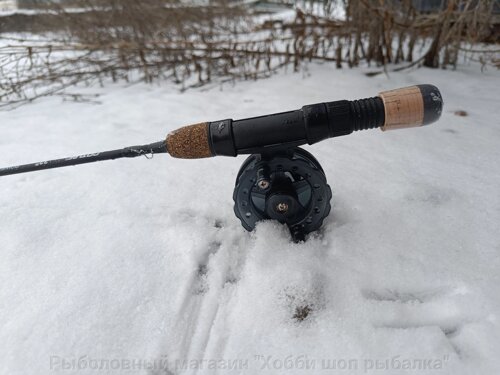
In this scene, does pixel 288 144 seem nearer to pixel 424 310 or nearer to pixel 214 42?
pixel 424 310

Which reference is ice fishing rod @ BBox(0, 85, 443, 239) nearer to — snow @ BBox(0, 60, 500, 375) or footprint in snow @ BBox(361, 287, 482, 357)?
snow @ BBox(0, 60, 500, 375)

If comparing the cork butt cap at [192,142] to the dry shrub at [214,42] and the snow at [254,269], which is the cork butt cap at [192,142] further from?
the dry shrub at [214,42]

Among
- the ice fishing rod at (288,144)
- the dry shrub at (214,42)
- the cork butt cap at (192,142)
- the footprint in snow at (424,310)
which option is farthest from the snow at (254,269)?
the dry shrub at (214,42)

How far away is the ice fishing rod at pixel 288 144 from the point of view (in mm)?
1019

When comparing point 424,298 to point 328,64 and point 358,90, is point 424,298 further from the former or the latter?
point 328,64

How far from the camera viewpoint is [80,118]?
264 centimetres

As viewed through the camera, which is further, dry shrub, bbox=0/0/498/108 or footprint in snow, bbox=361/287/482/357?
dry shrub, bbox=0/0/498/108

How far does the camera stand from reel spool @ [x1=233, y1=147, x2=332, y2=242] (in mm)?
1116

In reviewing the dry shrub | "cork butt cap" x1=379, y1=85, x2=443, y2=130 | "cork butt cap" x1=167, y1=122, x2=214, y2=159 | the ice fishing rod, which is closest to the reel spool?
the ice fishing rod

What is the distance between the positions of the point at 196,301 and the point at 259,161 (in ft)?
1.56

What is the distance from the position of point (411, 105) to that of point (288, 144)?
1.16 ft

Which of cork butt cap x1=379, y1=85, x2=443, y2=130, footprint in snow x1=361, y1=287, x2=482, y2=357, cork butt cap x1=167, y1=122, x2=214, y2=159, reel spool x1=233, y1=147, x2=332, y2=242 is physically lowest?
footprint in snow x1=361, y1=287, x2=482, y2=357

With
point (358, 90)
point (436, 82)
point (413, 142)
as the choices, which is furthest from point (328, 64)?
point (413, 142)

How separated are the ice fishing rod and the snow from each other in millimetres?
113
